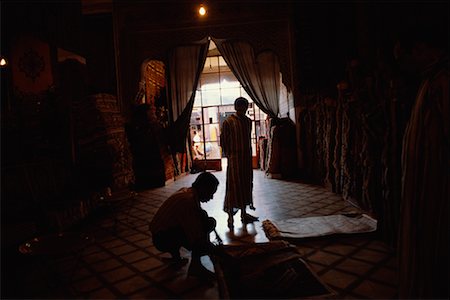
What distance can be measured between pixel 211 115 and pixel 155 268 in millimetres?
9112

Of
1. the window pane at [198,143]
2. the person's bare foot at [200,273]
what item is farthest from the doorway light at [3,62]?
the window pane at [198,143]

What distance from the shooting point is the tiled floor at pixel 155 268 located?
96.2 inches

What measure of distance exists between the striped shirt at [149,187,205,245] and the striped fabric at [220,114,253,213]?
57.3 inches

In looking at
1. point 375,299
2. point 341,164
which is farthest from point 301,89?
point 375,299

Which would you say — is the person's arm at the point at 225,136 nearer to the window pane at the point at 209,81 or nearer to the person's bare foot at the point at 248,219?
the person's bare foot at the point at 248,219

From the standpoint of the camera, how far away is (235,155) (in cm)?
412

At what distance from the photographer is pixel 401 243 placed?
1.81 metres

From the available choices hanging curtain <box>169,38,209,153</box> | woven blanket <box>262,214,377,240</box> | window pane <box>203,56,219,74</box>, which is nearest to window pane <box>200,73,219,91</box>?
window pane <box>203,56,219,74</box>

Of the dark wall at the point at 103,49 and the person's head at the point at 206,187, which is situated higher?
the dark wall at the point at 103,49

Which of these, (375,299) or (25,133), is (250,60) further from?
(375,299)

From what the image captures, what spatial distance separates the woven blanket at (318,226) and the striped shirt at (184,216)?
1276mm

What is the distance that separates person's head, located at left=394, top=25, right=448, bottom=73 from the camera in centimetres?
167

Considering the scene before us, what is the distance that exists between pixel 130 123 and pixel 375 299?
263 inches

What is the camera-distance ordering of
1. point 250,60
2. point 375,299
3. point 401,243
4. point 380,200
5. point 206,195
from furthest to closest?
point 250,60
point 380,200
point 206,195
point 375,299
point 401,243
